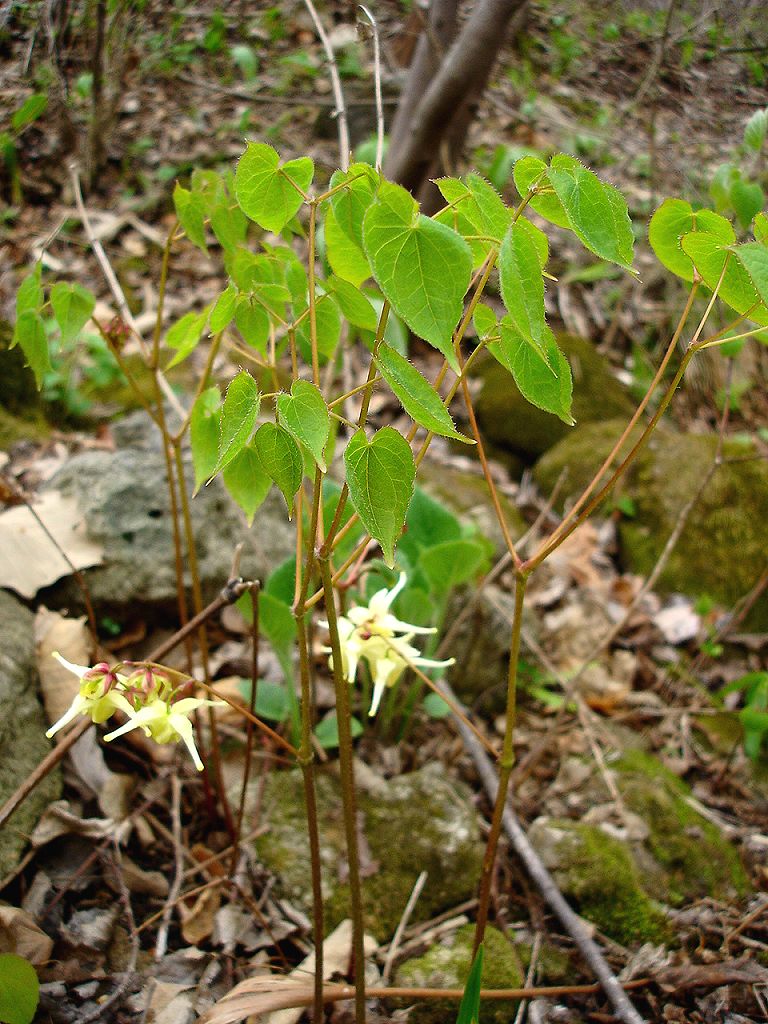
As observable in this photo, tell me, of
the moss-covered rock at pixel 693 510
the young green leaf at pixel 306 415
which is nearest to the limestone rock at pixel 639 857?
the moss-covered rock at pixel 693 510

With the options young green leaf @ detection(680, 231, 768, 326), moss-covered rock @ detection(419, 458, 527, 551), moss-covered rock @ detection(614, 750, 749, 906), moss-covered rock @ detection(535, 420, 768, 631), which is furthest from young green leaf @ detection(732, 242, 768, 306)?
moss-covered rock @ detection(535, 420, 768, 631)

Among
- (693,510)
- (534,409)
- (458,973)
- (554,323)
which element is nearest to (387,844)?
(458,973)

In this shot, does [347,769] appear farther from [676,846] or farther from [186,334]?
[676,846]

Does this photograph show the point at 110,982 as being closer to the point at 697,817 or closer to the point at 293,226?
the point at 293,226

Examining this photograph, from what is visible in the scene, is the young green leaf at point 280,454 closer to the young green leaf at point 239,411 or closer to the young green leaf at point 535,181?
the young green leaf at point 239,411

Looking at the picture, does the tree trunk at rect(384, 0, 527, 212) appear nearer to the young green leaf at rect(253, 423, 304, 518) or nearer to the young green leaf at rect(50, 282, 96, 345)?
the young green leaf at rect(50, 282, 96, 345)

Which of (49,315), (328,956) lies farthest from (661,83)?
(328,956)
